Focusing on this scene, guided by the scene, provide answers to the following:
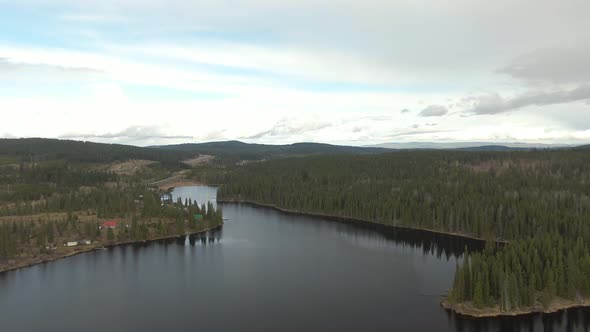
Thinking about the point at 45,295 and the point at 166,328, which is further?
the point at 45,295

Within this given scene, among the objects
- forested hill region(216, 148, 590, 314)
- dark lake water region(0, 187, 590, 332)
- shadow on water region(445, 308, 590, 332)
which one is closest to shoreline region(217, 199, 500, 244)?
forested hill region(216, 148, 590, 314)

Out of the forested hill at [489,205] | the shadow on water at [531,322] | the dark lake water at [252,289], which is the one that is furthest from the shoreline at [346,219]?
the shadow on water at [531,322]

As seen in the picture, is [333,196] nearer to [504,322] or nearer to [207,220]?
[207,220]

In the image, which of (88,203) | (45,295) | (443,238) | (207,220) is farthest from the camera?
(88,203)

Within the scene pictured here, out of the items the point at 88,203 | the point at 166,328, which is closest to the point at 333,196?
the point at 88,203

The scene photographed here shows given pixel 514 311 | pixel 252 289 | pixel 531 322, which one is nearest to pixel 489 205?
pixel 514 311

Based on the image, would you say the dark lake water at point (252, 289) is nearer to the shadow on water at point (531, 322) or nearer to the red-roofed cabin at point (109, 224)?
the shadow on water at point (531, 322)

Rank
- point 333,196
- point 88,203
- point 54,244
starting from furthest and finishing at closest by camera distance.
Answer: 1. point 333,196
2. point 88,203
3. point 54,244

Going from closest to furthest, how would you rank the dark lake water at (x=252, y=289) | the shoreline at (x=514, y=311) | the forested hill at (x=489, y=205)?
the dark lake water at (x=252, y=289) < the shoreline at (x=514, y=311) < the forested hill at (x=489, y=205)
